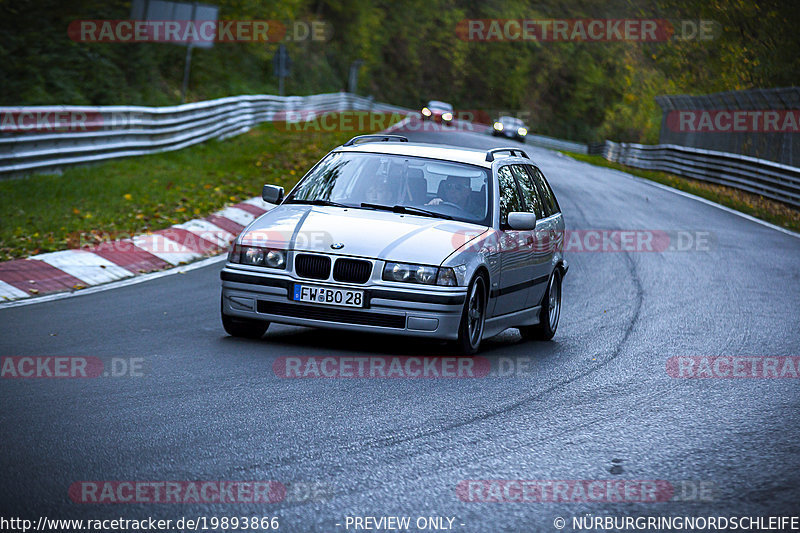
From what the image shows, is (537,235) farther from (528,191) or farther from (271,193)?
(271,193)

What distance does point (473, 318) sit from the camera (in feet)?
27.4

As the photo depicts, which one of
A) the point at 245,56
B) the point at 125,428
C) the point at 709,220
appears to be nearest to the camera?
the point at 125,428

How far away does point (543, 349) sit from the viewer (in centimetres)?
937

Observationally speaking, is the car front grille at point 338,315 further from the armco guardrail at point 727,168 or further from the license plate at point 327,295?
the armco guardrail at point 727,168

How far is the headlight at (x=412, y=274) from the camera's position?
7910 mm

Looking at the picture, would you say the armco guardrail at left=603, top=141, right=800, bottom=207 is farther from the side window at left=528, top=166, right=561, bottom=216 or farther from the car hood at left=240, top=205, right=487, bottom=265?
the car hood at left=240, top=205, right=487, bottom=265

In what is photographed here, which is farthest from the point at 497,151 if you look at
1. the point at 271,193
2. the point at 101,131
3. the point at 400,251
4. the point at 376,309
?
the point at 101,131

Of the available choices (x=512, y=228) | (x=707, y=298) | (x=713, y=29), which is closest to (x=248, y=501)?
(x=512, y=228)

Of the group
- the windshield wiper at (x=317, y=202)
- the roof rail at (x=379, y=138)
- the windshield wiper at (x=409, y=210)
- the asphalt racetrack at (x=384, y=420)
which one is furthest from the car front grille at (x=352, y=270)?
the roof rail at (x=379, y=138)

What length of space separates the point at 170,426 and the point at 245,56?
50563 mm

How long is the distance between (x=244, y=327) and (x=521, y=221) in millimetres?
2276

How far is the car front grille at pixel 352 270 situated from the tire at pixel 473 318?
28.9 inches

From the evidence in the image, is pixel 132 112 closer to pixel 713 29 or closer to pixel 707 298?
pixel 707 298

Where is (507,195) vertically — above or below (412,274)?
above
